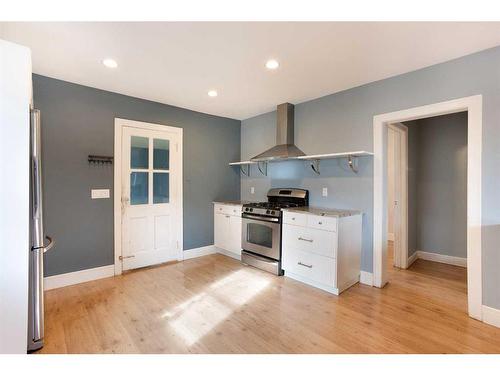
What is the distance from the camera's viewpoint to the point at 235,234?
3732 millimetres

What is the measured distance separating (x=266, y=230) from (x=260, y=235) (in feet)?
0.48

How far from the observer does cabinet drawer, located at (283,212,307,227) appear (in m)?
2.84

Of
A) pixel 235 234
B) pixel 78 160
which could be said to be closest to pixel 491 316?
pixel 235 234

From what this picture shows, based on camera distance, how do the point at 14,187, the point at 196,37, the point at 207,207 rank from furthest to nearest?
1. the point at 207,207
2. the point at 196,37
3. the point at 14,187

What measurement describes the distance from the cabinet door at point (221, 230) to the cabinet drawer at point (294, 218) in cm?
117

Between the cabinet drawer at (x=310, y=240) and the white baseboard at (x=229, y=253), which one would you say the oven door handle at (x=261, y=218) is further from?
the white baseboard at (x=229, y=253)

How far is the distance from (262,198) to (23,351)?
3253 millimetres

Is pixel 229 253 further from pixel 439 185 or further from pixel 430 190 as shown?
pixel 439 185

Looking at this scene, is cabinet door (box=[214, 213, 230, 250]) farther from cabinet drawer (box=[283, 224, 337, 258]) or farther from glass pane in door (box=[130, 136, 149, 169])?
glass pane in door (box=[130, 136, 149, 169])

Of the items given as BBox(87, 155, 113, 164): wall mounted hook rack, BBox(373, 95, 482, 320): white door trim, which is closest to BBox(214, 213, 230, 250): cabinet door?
BBox(87, 155, 113, 164): wall mounted hook rack

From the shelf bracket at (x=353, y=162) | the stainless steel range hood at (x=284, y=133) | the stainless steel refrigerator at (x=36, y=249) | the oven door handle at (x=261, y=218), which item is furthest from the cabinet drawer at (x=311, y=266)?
the stainless steel refrigerator at (x=36, y=249)

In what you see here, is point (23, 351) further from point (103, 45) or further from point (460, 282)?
point (460, 282)

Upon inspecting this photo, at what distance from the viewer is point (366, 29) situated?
1.79m
